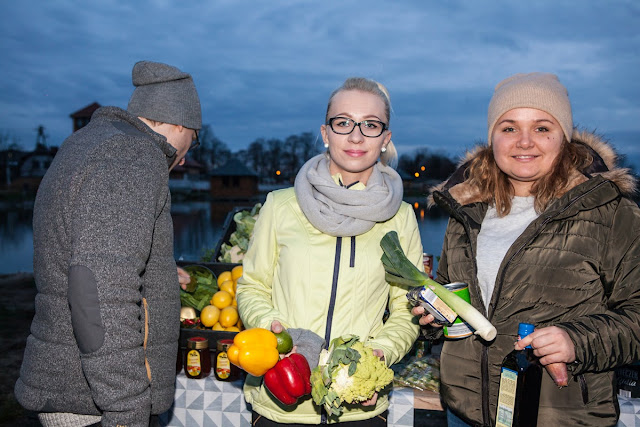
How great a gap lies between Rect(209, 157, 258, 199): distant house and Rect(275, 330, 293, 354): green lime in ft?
196

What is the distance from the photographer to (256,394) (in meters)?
A: 2.52

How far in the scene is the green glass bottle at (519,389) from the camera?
2.06 meters

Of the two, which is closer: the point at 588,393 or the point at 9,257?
the point at 588,393

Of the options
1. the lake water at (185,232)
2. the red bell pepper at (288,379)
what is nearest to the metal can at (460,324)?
the red bell pepper at (288,379)

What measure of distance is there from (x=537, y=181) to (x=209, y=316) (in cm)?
275

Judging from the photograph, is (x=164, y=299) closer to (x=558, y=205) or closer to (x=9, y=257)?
(x=558, y=205)

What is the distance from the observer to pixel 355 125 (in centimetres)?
252

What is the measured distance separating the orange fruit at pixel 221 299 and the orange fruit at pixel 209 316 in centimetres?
8

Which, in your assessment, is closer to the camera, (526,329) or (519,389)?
(526,329)

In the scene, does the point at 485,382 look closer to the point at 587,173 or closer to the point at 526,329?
the point at 526,329

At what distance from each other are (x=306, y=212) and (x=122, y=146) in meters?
0.96

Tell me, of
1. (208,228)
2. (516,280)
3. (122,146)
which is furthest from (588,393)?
(208,228)

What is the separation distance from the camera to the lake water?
95.0 feet

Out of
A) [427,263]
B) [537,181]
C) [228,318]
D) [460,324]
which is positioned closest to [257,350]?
[460,324]
